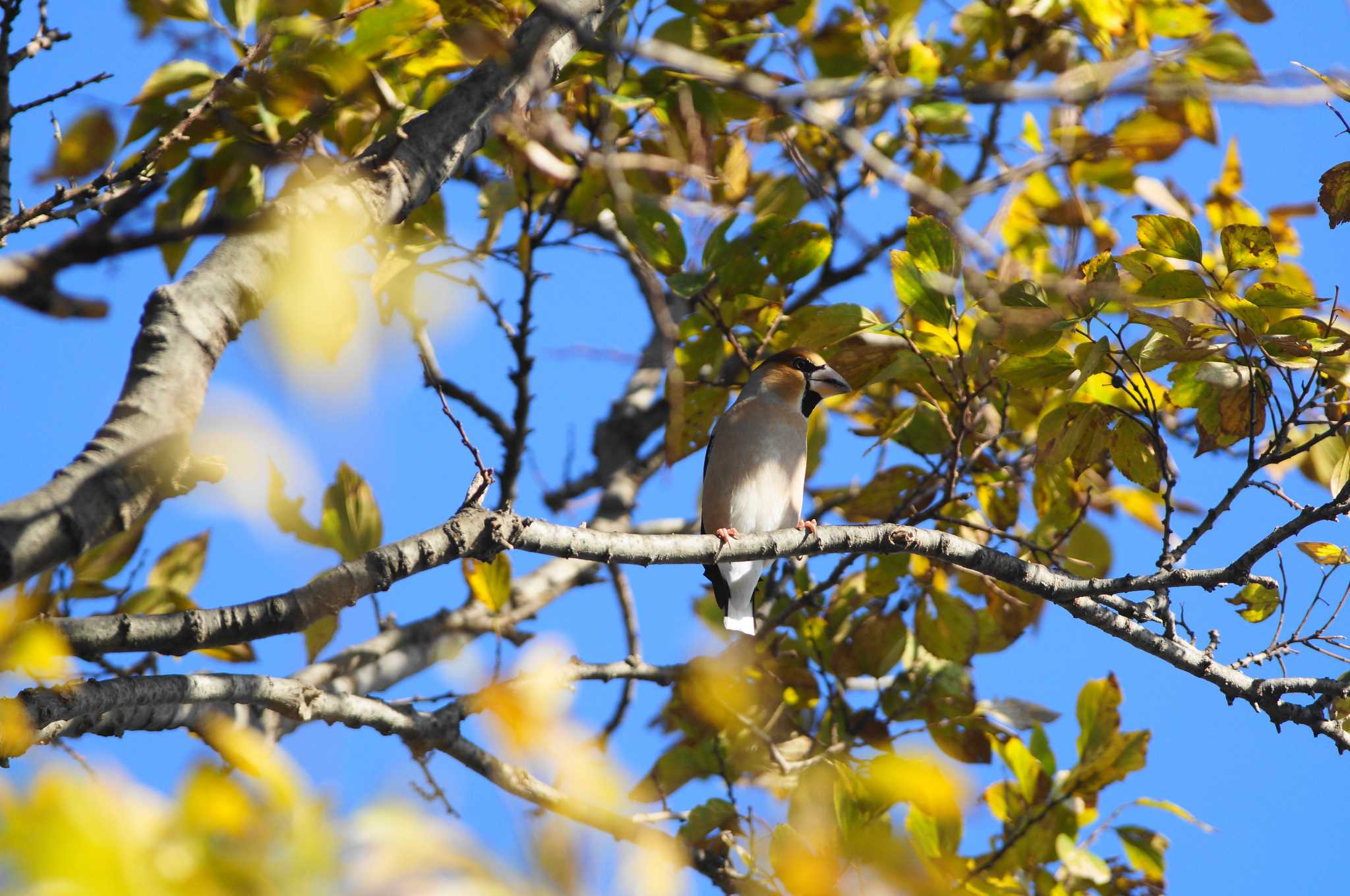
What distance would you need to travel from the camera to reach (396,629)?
4730 mm

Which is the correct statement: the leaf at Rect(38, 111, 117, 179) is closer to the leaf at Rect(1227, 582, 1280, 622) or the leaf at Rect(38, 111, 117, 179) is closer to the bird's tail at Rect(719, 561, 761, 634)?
the leaf at Rect(1227, 582, 1280, 622)

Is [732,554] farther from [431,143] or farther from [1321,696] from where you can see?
[1321,696]

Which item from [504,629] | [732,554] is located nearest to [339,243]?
[732,554]

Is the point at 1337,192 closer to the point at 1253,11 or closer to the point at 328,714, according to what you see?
the point at 1253,11

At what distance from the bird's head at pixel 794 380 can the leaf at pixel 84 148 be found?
4.14 metres

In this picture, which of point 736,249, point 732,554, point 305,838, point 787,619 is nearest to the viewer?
point 305,838

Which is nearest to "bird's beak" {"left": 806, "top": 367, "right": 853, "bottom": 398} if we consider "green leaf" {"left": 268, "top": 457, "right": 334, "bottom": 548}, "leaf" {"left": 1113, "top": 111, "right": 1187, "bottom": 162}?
"leaf" {"left": 1113, "top": 111, "right": 1187, "bottom": 162}

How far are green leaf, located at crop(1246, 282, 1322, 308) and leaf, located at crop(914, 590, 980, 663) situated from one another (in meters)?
1.71

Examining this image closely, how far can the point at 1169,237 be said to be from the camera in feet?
8.90

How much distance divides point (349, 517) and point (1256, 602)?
9.34ft

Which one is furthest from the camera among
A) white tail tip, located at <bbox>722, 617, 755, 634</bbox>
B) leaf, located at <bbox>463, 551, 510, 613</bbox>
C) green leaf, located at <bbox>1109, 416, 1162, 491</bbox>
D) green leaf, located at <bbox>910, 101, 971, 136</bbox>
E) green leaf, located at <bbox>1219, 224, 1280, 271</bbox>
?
white tail tip, located at <bbox>722, 617, 755, 634</bbox>

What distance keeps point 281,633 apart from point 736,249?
204 centimetres

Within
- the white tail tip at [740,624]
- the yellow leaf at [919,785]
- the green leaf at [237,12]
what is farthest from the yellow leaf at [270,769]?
the white tail tip at [740,624]

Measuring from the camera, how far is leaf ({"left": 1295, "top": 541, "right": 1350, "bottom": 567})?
2783 millimetres
